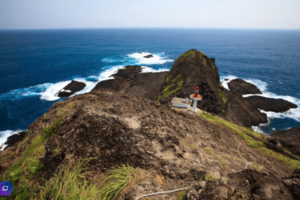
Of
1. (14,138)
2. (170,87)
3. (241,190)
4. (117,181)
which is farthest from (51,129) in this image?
(170,87)

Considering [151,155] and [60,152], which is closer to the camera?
[60,152]

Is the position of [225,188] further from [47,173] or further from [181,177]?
[47,173]

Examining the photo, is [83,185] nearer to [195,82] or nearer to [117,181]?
[117,181]

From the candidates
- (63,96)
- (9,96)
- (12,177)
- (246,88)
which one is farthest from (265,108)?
(9,96)

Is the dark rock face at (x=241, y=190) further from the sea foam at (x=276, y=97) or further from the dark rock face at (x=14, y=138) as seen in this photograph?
the sea foam at (x=276, y=97)

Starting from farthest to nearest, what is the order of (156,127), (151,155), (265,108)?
(265,108) < (156,127) < (151,155)

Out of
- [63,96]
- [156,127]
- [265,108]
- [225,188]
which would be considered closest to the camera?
[225,188]

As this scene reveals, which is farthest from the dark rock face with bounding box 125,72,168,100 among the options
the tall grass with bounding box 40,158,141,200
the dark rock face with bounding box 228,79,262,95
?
the tall grass with bounding box 40,158,141,200

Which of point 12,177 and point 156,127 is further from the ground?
point 156,127

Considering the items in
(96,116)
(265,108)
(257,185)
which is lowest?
(265,108)
